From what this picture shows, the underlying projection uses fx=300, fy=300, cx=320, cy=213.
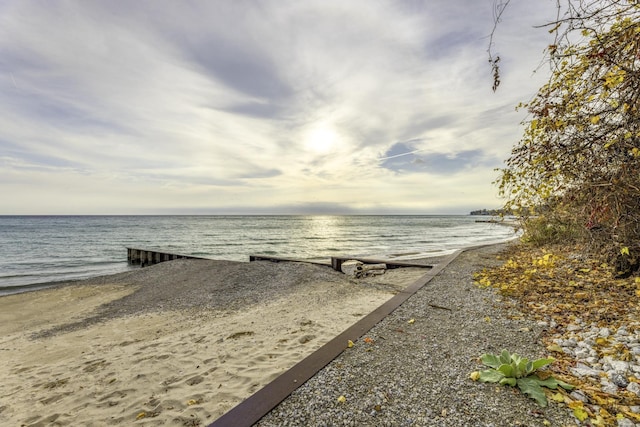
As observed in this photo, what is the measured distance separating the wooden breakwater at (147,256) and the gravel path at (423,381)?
1792 cm

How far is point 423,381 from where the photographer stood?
291 centimetres

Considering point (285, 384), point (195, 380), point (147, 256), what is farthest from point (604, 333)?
point (147, 256)

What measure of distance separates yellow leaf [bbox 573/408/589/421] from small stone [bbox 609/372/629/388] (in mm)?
663

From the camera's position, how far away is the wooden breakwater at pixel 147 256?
1983 cm

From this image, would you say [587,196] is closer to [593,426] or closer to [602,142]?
[602,142]

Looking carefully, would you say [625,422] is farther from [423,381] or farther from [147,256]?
[147,256]

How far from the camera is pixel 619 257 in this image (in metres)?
5.66

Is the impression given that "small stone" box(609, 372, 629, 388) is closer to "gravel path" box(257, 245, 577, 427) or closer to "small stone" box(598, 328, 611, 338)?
"gravel path" box(257, 245, 577, 427)

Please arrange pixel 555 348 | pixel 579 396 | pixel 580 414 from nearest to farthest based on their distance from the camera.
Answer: pixel 580 414, pixel 579 396, pixel 555 348

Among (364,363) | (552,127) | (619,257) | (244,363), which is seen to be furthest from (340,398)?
(619,257)

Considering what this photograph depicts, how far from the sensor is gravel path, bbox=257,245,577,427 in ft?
7.87

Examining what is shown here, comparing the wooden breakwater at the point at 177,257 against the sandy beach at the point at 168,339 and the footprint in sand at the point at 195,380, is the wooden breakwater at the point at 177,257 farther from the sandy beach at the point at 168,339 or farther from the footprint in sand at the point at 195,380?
the footprint in sand at the point at 195,380

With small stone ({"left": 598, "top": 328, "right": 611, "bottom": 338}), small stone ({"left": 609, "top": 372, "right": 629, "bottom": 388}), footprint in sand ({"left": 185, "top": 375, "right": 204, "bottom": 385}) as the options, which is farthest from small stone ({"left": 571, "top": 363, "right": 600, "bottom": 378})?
footprint in sand ({"left": 185, "top": 375, "right": 204, "bottom": 385})

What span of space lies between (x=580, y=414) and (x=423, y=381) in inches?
45.9
